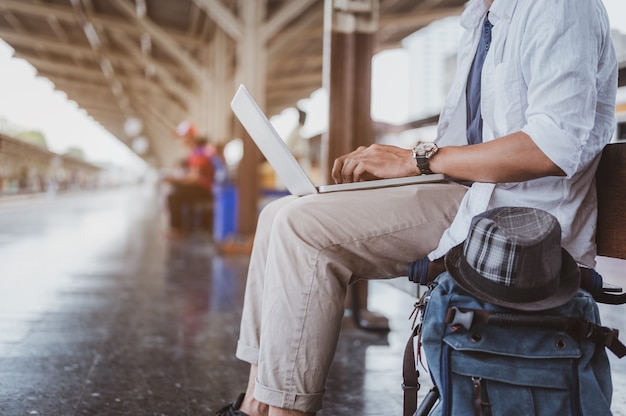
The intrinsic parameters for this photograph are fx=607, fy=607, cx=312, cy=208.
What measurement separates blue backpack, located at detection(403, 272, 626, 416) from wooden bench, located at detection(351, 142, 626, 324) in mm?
248

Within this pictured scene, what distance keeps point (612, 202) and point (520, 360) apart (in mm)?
411

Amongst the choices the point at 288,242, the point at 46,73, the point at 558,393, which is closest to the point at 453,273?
the point at 558,393

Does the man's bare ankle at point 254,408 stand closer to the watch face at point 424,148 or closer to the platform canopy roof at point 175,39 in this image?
the watch face at point 424,148

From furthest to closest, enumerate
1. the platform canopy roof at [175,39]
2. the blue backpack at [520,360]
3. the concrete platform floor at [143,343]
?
the platform canopy roof at [175,39]
the concrete platform floor at [143,343]
the blue backpack at [520,360]

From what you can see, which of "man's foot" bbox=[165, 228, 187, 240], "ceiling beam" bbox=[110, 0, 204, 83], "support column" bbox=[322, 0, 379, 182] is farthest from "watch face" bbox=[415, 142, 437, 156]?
"ceiling beam" bbox=[110, 0, 204, 83]

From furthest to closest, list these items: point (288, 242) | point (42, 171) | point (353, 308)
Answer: point (42, 171), point (353, 308), point (288, 242)

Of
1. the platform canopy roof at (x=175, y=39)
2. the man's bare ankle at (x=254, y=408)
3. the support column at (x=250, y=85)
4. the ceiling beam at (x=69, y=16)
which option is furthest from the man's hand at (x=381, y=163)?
the ceiling beam at (x=69, y=16)

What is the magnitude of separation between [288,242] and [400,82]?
114 inches

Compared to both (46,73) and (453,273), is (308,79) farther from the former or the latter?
(453,273)

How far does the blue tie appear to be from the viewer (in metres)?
1.25

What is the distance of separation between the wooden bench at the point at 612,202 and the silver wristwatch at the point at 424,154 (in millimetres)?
321

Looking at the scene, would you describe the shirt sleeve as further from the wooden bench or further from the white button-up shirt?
the wooden bench

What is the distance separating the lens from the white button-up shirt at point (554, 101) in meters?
0.99

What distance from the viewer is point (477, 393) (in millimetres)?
909
